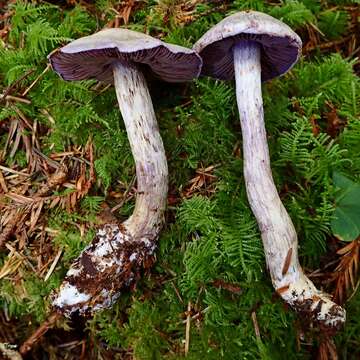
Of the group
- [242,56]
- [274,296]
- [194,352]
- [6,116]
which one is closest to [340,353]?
[274,296]

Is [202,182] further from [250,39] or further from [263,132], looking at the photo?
[250,39]

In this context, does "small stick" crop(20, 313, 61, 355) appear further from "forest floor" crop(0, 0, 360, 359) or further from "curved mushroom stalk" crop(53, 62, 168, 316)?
"curved mushroom stalk" crop(53, 62, 168, 316)

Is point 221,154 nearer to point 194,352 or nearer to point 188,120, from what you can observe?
point 188,120

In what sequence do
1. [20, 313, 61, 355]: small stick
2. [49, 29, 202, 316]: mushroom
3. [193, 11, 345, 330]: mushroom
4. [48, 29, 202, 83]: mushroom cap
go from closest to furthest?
→ [48, 29, 202, 83]: mushroom cap → [193, 11, 345, 330]: mushroom → [49, 29, 202, 316]: mushroom → [20, 313, 61, 355]: small stick

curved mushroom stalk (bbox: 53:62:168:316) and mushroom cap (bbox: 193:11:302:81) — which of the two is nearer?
mushroom cap (bbox: 193:11:302:81)

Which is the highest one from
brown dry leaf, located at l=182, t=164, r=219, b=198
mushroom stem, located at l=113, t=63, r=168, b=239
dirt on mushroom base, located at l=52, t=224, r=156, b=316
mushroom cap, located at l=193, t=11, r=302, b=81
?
mushroom cap, located at l=193, t=11, r=302, b=81

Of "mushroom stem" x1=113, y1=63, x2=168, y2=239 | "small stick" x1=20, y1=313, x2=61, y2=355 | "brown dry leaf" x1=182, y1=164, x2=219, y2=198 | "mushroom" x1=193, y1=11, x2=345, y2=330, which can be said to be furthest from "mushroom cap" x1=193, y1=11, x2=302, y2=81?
"small stick" x1=20, y1=313, x2=61, y2=355
